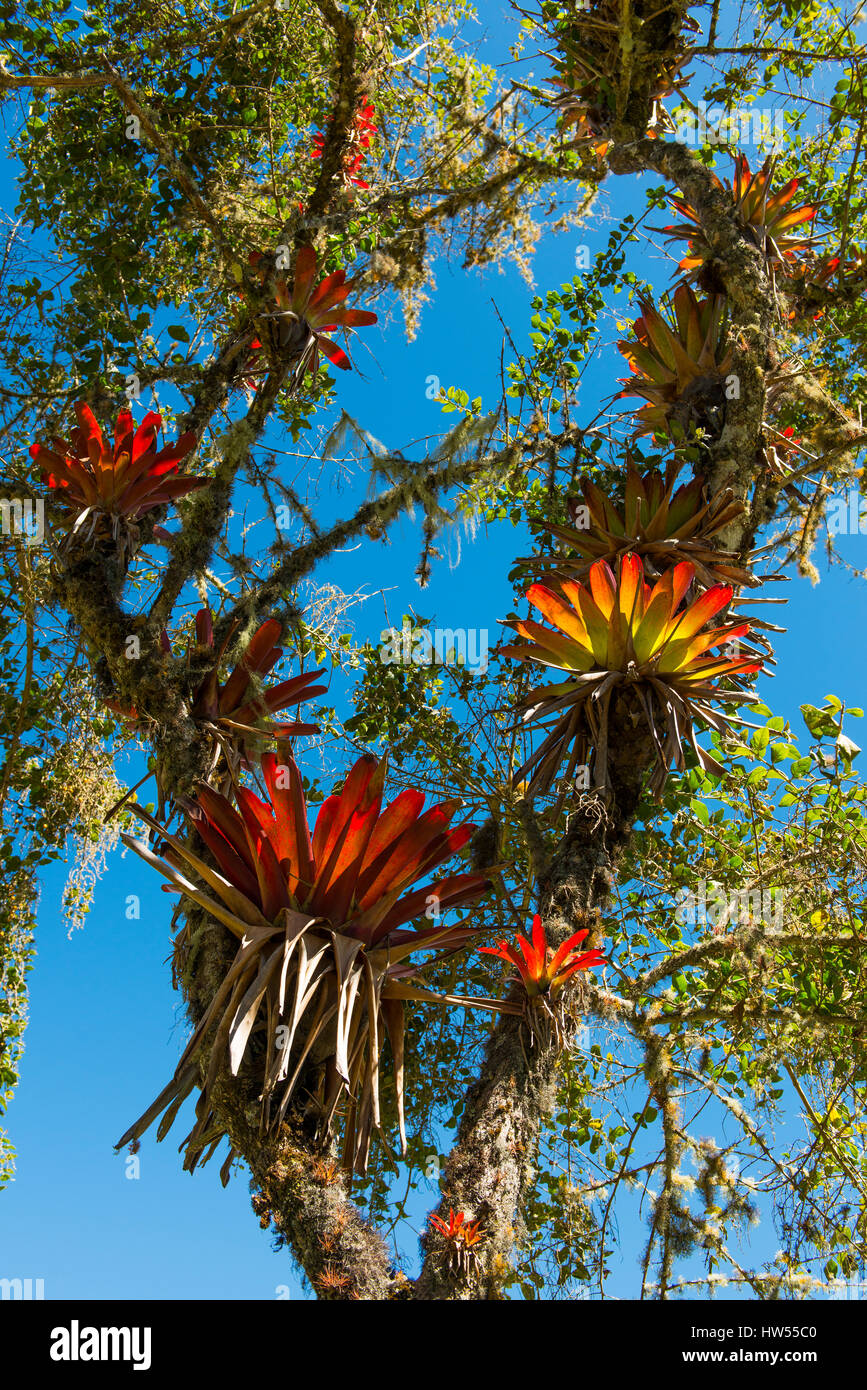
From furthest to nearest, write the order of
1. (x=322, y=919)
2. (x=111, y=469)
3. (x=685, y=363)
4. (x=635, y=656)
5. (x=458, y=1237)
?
(x=685, y=363) → (x=111, y=469) → (x=635, y=656) → (x=322, y=919) → (x=458, y=1237)

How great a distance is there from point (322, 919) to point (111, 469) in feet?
5.56

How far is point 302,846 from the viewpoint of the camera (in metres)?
2.42

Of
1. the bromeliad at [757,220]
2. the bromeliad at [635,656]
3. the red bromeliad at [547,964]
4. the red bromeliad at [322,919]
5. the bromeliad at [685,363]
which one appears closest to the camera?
the red bromeliad at [322,919]

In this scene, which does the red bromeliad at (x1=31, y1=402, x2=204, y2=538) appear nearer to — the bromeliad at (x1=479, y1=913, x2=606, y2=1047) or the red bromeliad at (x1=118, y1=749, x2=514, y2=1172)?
the red bromeliad at (x1=118, y1=749, x2=514, y2=1172)

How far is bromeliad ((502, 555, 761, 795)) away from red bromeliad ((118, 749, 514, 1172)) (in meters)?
0.72

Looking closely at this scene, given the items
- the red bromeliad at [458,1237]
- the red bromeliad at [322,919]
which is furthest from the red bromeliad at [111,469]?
the red bromeliad at [458,1237]

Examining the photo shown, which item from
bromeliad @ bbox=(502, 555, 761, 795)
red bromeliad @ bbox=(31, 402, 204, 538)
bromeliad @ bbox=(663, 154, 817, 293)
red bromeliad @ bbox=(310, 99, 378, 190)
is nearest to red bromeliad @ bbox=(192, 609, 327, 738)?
red bromeliad @ bbox=(31, 402, 204, 538)

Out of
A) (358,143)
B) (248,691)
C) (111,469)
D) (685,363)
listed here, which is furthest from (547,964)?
(358,143)

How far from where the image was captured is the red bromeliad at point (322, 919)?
88.6 inches

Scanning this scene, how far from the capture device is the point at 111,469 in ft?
10.3

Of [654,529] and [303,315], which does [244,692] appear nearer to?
[303,315]

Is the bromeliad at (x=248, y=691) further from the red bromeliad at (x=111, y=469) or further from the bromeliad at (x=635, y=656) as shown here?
the bromeliad at (x=635, y=656)

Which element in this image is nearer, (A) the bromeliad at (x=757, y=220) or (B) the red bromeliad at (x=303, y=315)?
(B) the red bromeliad at (x=303, y=315)

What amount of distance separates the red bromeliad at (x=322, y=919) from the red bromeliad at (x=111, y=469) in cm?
117
